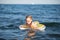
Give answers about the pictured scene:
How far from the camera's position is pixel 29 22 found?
12.3 ft

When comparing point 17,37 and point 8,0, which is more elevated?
point 8,0

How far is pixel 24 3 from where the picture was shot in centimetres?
1286

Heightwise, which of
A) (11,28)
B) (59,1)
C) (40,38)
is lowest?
(40,38)

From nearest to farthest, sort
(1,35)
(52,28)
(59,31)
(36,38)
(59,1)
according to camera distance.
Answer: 1. (36,38)
2. (1,35)
3. (59,31)
4. (52,28)
5. (59,1)

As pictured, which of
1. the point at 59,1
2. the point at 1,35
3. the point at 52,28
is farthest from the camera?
the point at 59,1

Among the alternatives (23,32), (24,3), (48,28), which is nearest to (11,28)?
(23,32)

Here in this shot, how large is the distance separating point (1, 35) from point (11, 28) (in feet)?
1.94

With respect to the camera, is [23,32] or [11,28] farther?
[11,28]

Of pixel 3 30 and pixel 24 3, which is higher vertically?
pixel 24 3

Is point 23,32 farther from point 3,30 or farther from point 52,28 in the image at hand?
point 52,28

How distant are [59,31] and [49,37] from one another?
51cm

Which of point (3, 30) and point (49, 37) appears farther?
point (3, 30)

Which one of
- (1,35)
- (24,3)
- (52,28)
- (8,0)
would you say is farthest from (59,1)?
(1,35)

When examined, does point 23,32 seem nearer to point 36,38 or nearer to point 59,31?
point 36,38
